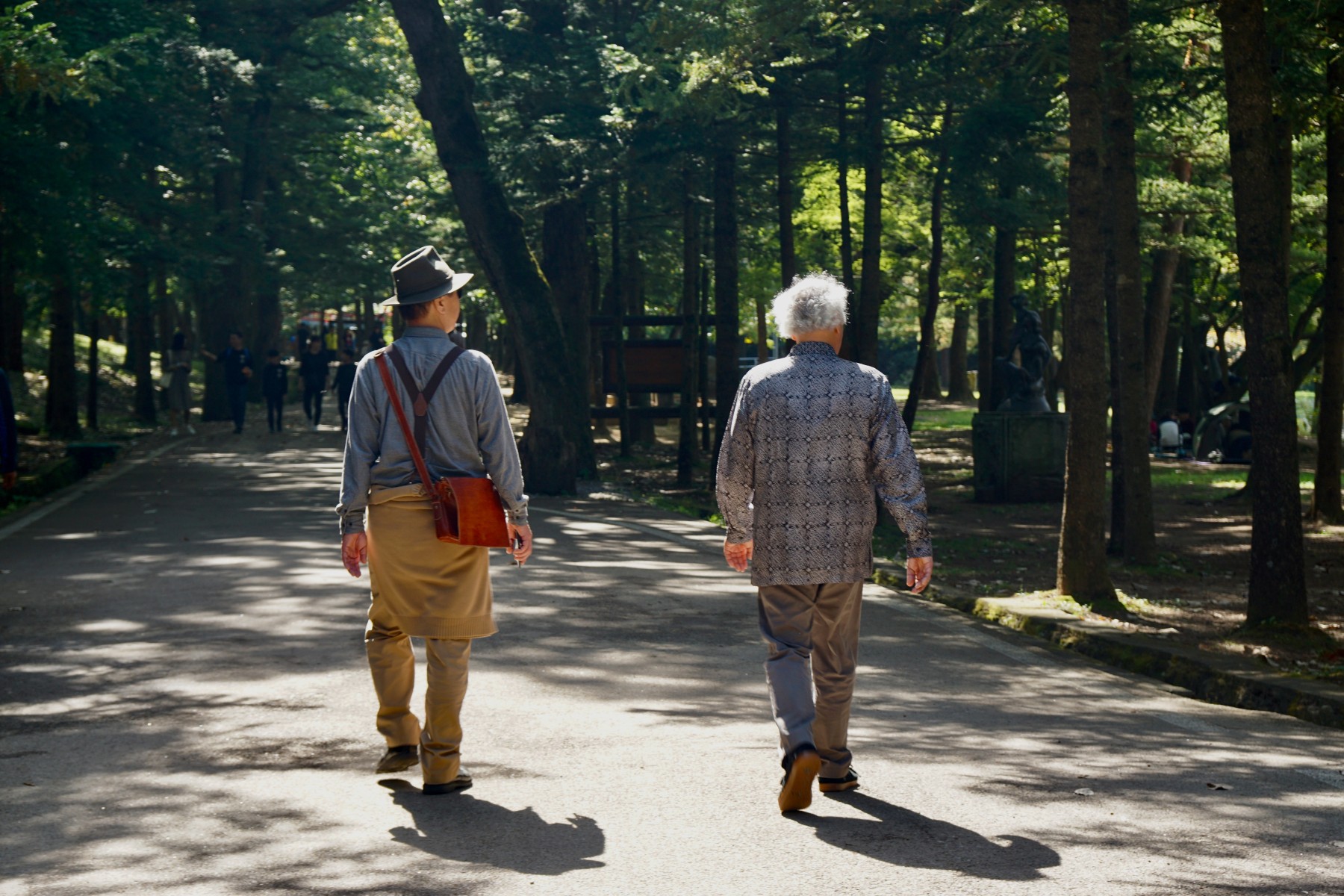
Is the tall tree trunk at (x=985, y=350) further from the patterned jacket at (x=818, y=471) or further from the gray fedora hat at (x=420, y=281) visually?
the gray fedora hat at (x=420, y=281)

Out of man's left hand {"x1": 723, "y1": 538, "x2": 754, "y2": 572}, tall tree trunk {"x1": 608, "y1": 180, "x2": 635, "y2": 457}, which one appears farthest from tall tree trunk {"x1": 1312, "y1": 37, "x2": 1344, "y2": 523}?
man's left hand {"x1": 723, "y1": 538, "x2": 754, "y2": 572}

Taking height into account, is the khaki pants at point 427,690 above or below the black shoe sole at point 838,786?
above


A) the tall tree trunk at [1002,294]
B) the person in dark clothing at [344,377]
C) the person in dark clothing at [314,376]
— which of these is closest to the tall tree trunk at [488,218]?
the tall tree trunk at [1002,294]

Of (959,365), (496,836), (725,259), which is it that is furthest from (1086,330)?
(959,365)

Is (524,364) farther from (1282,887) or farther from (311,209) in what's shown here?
(311,209)

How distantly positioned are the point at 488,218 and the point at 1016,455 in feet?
25.7

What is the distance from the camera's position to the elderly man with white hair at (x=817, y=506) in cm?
589

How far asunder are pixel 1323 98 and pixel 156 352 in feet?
171

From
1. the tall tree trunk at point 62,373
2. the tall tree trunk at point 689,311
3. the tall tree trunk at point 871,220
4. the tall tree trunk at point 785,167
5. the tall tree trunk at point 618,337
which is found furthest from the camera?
the tall tree trunk at point 62,373

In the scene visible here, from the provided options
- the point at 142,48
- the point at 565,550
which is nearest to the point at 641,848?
the point at 565,550

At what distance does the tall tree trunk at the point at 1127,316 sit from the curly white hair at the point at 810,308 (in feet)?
26.9

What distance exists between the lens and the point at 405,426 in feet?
19.4

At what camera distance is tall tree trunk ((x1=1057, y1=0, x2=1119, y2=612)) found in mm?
11781

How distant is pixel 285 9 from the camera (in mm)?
30484
